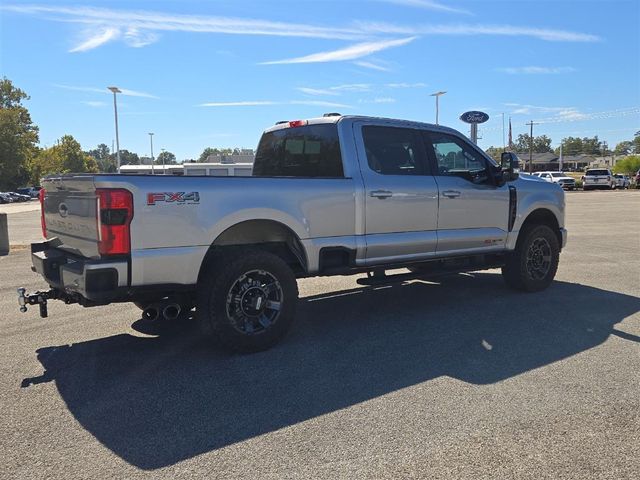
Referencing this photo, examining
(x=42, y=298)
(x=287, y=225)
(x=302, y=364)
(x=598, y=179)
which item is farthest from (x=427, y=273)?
(x=598, y=179)

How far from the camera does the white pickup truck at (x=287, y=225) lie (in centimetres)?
429

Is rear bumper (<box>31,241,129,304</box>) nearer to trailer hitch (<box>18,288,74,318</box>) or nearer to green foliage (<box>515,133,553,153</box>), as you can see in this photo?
trailer hitch (<box>18,288,74,318</box>)

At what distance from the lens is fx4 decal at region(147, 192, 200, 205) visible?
428 cm

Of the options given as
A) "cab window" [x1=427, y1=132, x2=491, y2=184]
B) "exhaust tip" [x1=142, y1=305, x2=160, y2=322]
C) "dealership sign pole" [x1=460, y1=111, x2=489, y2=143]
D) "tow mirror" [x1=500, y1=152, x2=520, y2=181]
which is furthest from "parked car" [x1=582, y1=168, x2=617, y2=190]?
"exhaust tip" [x1=142, y1=305, x2=160, y2=322]

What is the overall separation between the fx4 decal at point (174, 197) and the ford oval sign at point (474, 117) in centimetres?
1701

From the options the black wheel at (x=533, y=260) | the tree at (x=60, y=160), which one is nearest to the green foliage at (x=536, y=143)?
the tree at (x=60, y=160)

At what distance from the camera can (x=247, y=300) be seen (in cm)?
489

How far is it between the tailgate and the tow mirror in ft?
15.4

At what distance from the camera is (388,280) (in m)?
6.11

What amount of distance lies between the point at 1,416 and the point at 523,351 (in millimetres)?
4187

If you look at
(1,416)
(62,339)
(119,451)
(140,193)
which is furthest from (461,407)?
(62,339)

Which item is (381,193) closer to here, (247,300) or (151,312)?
(247,300)

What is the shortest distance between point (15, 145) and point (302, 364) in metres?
70.1

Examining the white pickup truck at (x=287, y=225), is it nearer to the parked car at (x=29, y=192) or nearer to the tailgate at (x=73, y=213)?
the tailgate at (x=73, y=213)
